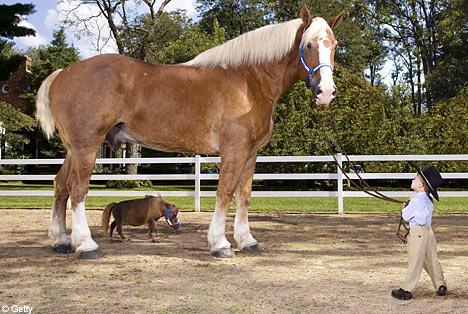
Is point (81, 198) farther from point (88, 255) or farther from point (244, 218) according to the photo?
point (244, 218)

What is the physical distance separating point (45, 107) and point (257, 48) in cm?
265

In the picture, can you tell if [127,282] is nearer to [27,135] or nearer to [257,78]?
[257,78]

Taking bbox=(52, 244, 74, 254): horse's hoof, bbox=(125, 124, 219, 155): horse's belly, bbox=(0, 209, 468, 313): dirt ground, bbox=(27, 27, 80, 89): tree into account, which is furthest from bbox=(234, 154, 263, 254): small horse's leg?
bbox=(27, 27, 80, 89): tree

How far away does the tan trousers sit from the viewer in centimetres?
373

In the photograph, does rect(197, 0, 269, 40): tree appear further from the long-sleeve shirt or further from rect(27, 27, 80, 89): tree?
the long-sleeve shirt

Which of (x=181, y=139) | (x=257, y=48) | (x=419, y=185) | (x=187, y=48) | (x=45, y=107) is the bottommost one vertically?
(x=419, y=185)

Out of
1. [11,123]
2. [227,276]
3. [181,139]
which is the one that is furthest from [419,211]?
[11,123]

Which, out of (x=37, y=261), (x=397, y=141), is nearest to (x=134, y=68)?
(x=37, y=261)

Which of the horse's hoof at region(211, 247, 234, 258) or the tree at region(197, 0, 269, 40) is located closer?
the horse's hoof at region(211, 247, 234, 258)

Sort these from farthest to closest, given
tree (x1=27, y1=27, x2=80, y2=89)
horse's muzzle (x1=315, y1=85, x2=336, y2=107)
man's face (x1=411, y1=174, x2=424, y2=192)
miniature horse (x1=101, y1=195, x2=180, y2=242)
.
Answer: tree (x1=27, y1=27, x2=80, y2=89)
miniature horse (x1=101, y1=195, x2=180, y2=242)
horse's muzzle (x1=315, y1=85, x2=336, y2=107)
man's face (x1=411, y1=174, x2=424, y2=192)

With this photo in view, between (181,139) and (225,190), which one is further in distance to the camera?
(181,139)

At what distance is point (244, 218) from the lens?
6.00 metres

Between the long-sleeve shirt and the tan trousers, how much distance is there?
50 millimetres

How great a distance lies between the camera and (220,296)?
3.82m
